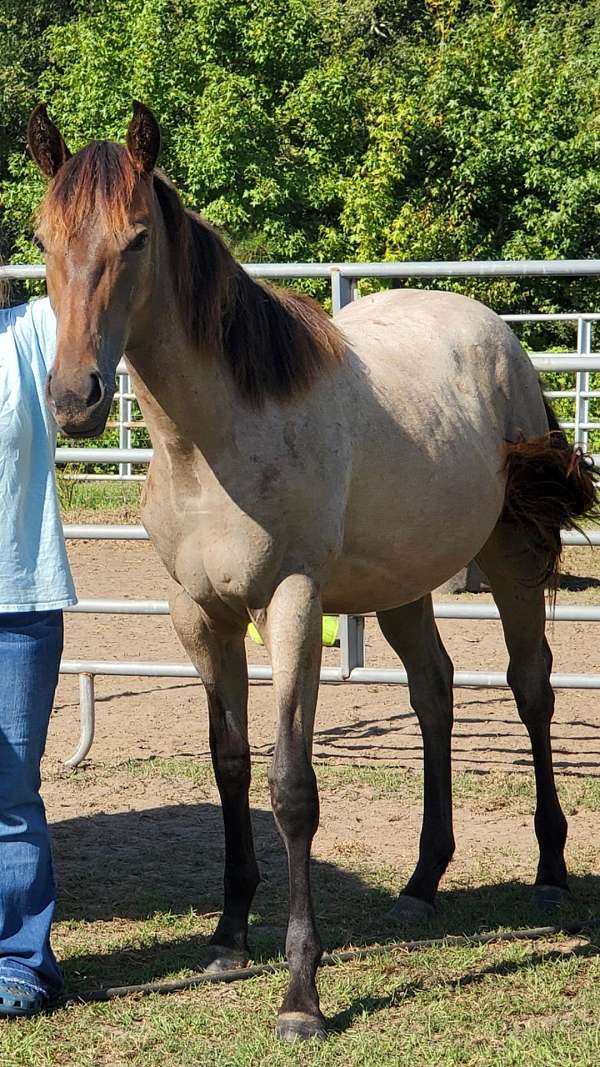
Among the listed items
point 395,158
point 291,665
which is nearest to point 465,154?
point 395,158

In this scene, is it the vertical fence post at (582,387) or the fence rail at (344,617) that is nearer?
the fence rail at (344,617)

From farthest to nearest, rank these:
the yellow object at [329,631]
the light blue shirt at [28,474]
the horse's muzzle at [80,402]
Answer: the yellow object at [329,631], the light blue shirt at [28,474], the horse's muzzle at [80,402]

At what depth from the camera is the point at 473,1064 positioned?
2.80 metres

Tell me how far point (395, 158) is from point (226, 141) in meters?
2.48

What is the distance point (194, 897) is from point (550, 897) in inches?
43.2

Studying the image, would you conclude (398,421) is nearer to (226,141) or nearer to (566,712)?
(566,712)

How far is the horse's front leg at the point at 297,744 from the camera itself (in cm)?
307

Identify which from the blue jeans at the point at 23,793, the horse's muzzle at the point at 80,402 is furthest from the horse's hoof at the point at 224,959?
the horse's muzzle at the point at 80,402

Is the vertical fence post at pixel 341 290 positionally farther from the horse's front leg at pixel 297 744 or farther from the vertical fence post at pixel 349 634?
the horse's front leg at pixel 297 744

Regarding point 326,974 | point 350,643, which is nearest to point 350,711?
point 350,643

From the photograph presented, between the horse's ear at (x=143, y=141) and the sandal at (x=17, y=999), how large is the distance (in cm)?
189

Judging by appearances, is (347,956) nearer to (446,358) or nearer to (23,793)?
(23,793)

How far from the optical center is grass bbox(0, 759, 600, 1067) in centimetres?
286

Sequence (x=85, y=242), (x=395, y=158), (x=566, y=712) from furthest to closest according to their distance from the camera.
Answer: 1. (x=395, y=158)
2. (x=566, y=712)
3. (x=85, y=242)
